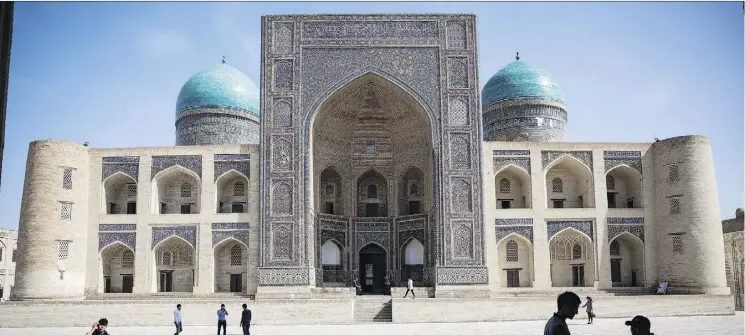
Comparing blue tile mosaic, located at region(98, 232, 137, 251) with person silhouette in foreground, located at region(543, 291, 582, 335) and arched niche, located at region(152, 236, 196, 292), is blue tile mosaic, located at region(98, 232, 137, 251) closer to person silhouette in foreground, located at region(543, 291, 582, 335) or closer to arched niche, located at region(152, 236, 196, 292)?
arched niche, located at region(152, 236, 196, 292)

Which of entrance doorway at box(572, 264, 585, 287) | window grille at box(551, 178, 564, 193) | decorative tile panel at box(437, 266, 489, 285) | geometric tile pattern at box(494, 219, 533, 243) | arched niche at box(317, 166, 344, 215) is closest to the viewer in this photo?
decorative tile panel at box(437, 266, 489, 285)

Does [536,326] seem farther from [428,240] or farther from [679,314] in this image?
[428,240]

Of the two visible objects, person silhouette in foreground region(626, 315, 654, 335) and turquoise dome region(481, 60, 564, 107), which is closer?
person silhouette in foreground region(626, 315, 654, 335)

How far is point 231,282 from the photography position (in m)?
20.8

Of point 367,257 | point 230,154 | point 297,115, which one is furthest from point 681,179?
point 230,154

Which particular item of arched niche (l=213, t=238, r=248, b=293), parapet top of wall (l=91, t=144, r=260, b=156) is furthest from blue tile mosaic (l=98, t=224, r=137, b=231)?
arched niche (l=213, t=238, r=248, b=293)

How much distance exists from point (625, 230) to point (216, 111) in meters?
13.6

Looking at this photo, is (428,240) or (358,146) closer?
(428,240)

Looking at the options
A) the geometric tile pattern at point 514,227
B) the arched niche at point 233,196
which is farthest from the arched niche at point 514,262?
the arched niche at point 233,196

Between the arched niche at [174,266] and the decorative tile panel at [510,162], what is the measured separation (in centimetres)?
884

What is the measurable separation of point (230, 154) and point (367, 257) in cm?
521

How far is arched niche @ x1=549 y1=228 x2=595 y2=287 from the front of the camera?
20.8 meters

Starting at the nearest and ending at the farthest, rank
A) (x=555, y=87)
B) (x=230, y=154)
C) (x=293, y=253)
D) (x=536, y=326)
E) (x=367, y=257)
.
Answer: (x=536, y=326)
(x=293, y=253)
(x=230, y=154)
(x=367, y=257)
(x=555, y=87)

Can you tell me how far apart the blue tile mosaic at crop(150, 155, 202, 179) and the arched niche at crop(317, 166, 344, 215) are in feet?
12.5
